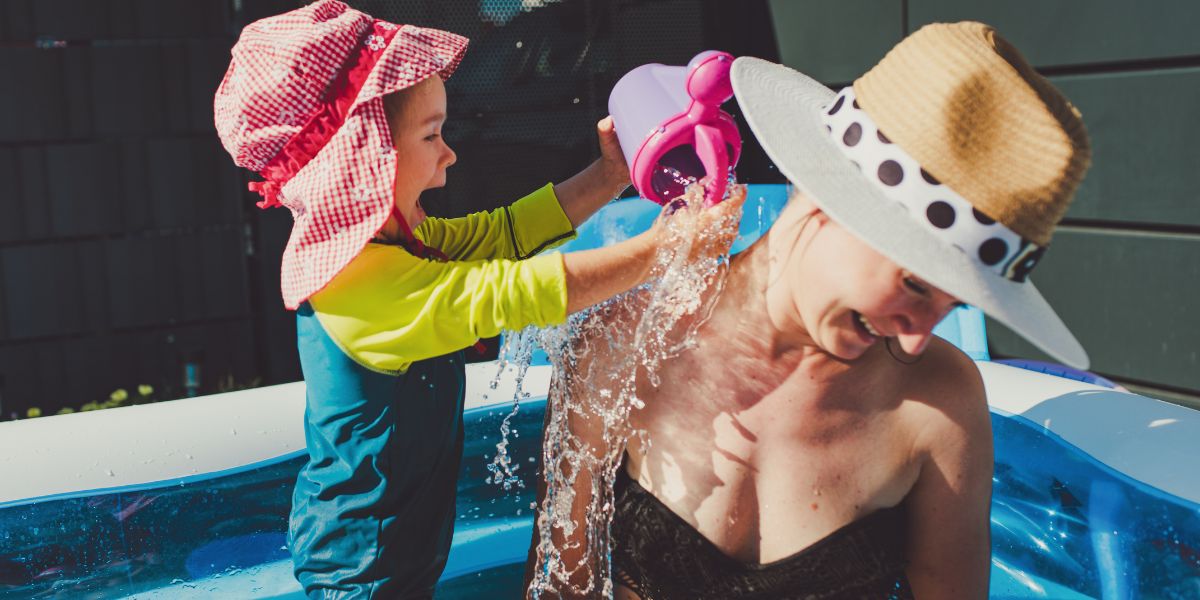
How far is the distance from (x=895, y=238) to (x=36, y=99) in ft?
14.3

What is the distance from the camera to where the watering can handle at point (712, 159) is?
1434mm

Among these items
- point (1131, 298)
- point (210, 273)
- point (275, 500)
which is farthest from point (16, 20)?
point (1131, 298)

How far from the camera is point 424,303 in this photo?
1.49 m

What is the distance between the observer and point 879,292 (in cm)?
122

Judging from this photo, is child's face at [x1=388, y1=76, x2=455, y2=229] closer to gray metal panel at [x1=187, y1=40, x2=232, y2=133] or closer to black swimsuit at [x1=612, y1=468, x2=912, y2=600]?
black swimsuit at [x1=612, y1=468, x2=912, y2=600]

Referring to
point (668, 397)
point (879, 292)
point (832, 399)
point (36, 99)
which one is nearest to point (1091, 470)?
point (832, 399)

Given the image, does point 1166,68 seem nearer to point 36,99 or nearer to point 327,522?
point 327,522

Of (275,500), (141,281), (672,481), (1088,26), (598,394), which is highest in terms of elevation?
(1088,26)

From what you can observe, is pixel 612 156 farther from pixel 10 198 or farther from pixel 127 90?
pixel 10 198

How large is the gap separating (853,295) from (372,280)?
0.67m

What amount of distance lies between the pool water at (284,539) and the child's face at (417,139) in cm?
103

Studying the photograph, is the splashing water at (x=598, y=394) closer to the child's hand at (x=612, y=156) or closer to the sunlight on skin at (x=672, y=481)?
the sunlight on skin at (x=672, y=481)

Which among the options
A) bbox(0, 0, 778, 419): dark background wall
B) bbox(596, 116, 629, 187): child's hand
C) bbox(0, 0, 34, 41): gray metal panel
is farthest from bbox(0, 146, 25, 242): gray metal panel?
bbox(596, 116, 629, 187): child's hand

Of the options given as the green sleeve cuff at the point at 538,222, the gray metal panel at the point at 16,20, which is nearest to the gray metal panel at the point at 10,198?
the gray metal panel at the point at 16,20
